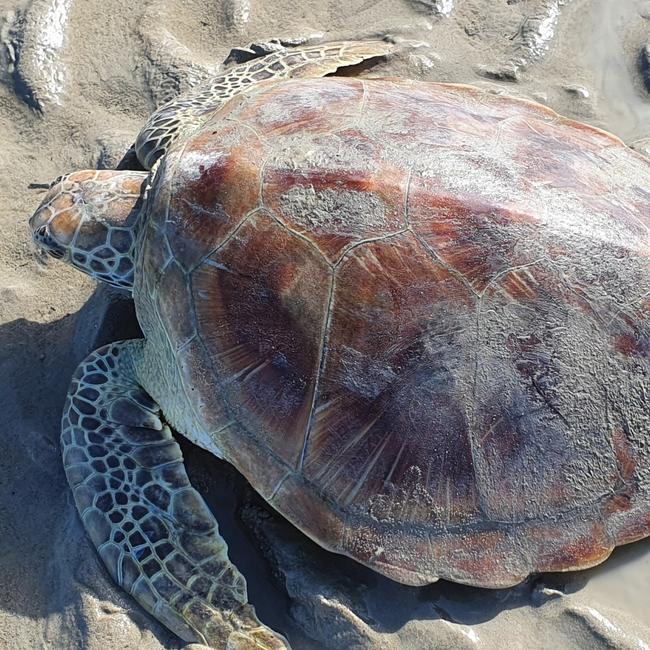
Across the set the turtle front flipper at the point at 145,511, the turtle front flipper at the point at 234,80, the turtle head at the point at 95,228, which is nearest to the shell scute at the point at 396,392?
the turtle front flipper at the point at 145,511

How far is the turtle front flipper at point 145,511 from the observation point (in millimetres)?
2088

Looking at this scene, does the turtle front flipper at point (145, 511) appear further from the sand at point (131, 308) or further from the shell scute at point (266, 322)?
the shell scute at point (266, 322)

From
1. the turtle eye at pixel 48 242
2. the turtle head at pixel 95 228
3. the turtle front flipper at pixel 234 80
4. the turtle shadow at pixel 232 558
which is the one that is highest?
the turtle front flipper at pixel 234 80

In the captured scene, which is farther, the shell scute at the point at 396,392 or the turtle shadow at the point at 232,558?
the turtle shadow at the point at 232,558

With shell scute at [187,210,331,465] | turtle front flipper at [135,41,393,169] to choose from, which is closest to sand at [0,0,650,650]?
turtle front flipper at [135,41,393,169]

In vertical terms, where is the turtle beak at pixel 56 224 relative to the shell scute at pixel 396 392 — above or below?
below

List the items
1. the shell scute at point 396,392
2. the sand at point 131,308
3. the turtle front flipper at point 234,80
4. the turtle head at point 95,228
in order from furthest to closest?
the turtle front flipper at point 234,80 < the turtle head at point 95,228 < the sand at point 131,308 < the shell scute at point 396,392

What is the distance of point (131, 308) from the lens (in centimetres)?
277

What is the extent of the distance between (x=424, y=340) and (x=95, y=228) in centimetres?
144

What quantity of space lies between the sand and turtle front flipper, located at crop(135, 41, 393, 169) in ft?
0.44

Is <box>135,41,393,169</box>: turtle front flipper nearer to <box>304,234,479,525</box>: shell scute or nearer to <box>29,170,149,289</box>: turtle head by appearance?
<box>29,170,149,289</box>: turtle head

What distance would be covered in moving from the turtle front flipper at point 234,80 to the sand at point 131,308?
0.44 ft

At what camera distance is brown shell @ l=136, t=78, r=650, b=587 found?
192 centimetres

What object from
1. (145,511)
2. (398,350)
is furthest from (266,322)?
(145,511)
